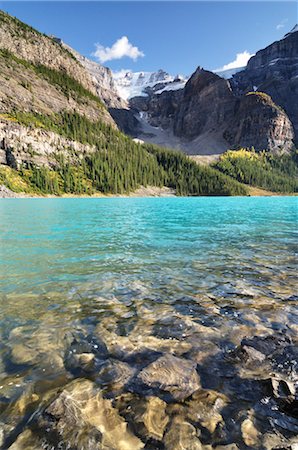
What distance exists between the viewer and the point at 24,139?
14662cm

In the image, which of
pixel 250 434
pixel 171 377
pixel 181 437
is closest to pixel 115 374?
pixel 171 377

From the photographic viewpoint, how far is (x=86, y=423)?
4.03m

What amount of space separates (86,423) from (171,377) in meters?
1.64

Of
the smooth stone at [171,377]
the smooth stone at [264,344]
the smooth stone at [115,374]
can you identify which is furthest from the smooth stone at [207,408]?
the smooth stone at [264,344]

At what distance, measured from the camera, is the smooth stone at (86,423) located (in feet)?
12.2

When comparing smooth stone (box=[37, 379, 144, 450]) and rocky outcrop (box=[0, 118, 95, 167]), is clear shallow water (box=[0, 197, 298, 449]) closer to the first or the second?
smooth stone (box=[37, 379, 144, 450])

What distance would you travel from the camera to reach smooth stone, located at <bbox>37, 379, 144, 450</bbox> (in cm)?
372

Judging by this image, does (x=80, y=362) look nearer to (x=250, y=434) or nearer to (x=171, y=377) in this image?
(x=171, y=377)

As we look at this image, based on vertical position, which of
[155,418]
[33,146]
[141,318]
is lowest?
[141,318]

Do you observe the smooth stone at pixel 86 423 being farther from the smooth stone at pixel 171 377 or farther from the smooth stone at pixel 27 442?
the smooth stone at pixel 171 377

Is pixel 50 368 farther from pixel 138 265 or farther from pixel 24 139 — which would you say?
pixel 24 139

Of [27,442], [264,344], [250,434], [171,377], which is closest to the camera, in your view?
[27,442]

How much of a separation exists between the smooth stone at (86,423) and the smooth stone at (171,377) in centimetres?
74

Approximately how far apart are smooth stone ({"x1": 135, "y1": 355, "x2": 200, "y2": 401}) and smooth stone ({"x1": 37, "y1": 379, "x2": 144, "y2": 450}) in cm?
74
